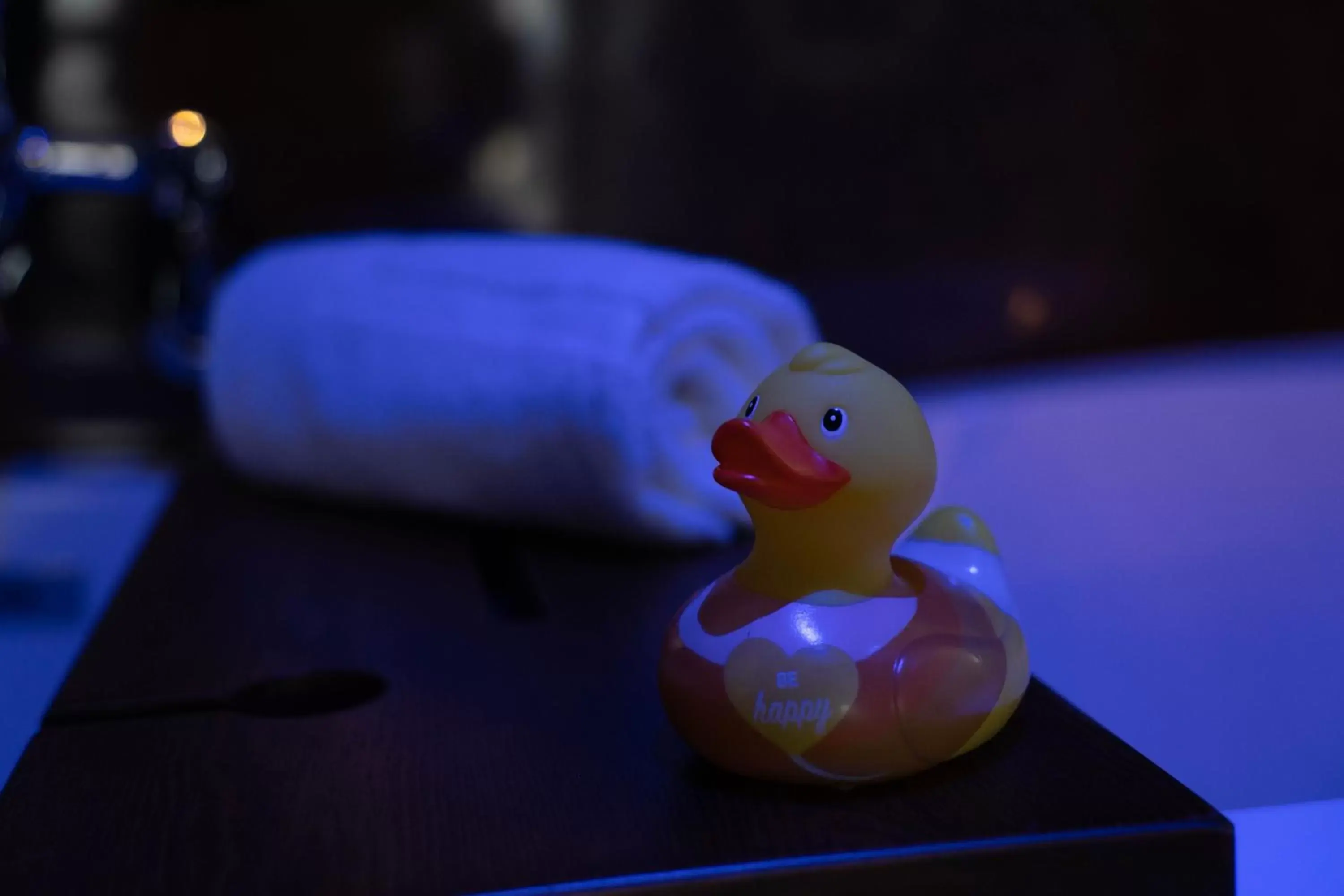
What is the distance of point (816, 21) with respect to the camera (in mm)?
1104

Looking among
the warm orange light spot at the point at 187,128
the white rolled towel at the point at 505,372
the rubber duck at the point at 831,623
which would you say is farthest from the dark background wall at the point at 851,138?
the rubber duck at the point at 831,623

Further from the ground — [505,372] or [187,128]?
[187,128]

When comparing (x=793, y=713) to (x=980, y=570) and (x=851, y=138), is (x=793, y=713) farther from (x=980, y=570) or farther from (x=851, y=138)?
(x=851, y=138)

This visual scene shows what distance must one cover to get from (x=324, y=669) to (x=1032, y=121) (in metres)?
0.84

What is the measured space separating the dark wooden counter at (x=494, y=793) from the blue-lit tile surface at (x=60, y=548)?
0.44ft

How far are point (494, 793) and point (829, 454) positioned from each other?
6.0 inches

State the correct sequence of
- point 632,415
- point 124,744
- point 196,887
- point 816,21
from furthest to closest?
point 816,21 → point 632,415 → point 124,744 → point 196,887

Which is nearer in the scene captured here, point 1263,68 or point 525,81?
point 525,81

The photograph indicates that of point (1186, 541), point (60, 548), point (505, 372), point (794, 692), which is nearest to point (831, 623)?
point (794, 692)

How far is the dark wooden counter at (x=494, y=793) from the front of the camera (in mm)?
365

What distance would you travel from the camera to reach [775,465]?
1.27 ft

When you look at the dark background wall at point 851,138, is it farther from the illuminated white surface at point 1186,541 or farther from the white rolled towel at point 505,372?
the white rolled towel at point 505,372

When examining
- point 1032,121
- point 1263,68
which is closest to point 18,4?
point 1032,121

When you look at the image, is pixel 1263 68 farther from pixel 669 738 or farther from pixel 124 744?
pixel 124 744
